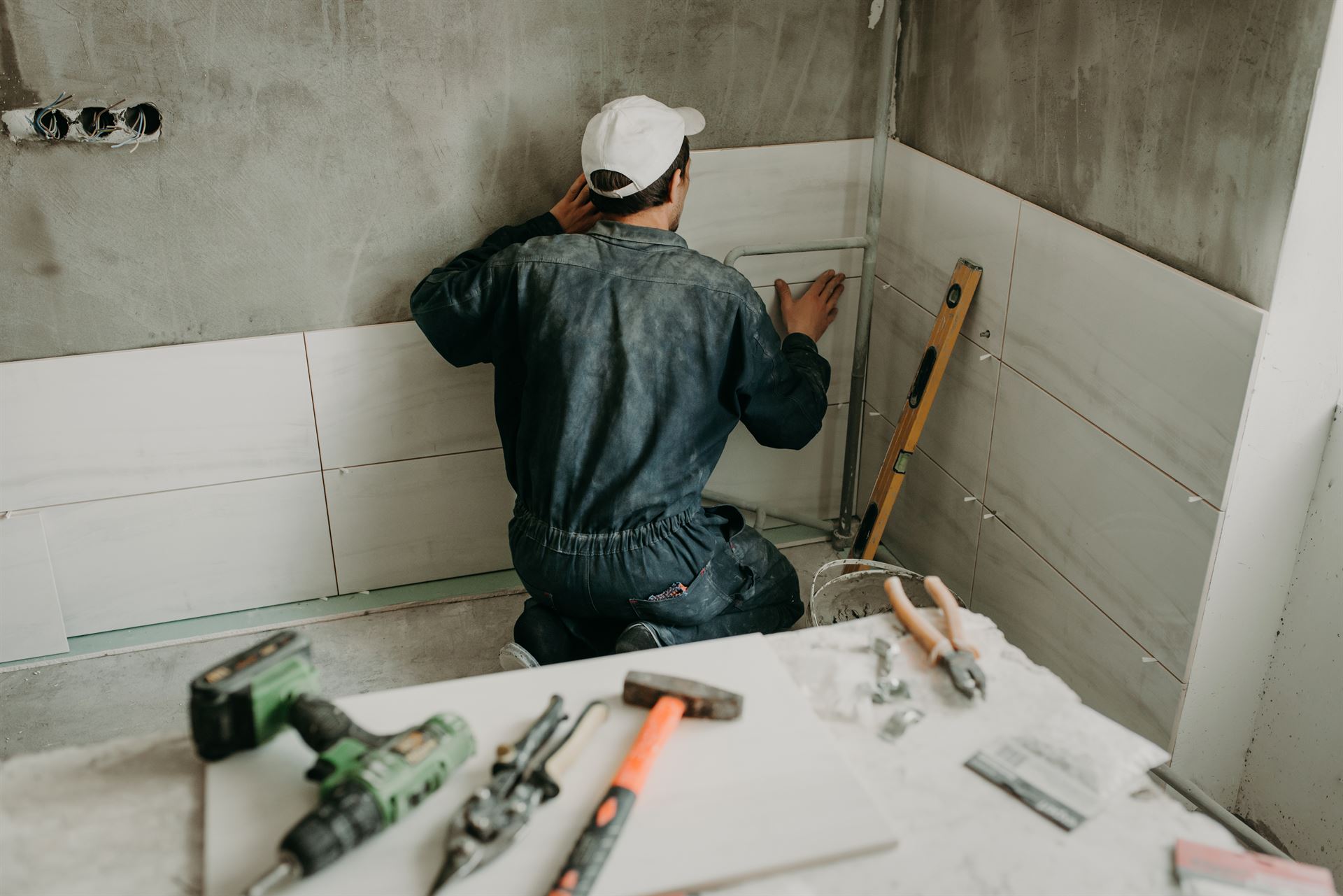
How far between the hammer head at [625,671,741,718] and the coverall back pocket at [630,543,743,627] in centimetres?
82

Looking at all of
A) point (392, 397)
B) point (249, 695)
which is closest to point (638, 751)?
point (249, 695)

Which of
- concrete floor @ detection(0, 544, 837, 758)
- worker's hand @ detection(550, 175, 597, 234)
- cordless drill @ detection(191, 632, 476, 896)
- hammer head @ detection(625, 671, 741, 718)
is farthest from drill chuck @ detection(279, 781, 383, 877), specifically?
worker's hand @ detection(550, 175, 597, 234)

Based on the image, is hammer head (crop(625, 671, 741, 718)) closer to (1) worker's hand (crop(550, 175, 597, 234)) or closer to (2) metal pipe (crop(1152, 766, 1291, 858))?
(2) metal pipe (crop(1152, 766, 1291, 858))

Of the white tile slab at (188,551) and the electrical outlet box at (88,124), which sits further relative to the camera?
the white tile slab at (188,551)

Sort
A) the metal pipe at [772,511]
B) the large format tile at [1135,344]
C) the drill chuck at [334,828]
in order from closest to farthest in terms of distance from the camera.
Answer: the drill chuck at [334,828] → the large format tile at [1135,344] → the metal pipe at [772,511]

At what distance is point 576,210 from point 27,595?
153cm

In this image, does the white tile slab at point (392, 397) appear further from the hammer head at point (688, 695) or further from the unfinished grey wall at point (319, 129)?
the hammer head at point (688, 695)

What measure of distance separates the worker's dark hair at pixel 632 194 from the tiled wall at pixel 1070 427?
67cm

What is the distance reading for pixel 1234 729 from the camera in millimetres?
1972

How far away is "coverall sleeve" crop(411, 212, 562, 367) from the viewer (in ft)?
6.85

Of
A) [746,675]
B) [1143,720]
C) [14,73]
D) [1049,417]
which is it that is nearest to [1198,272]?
[1049,417]

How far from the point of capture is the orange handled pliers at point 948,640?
4.38 ft

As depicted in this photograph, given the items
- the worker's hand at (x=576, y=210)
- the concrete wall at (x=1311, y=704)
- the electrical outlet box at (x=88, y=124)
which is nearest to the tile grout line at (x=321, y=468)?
the electrical outlet box at (x=88, y=124)

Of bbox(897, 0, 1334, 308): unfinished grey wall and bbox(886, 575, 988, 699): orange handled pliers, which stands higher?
bbox(897, 0, 1334, 308): unfinished grey wall
